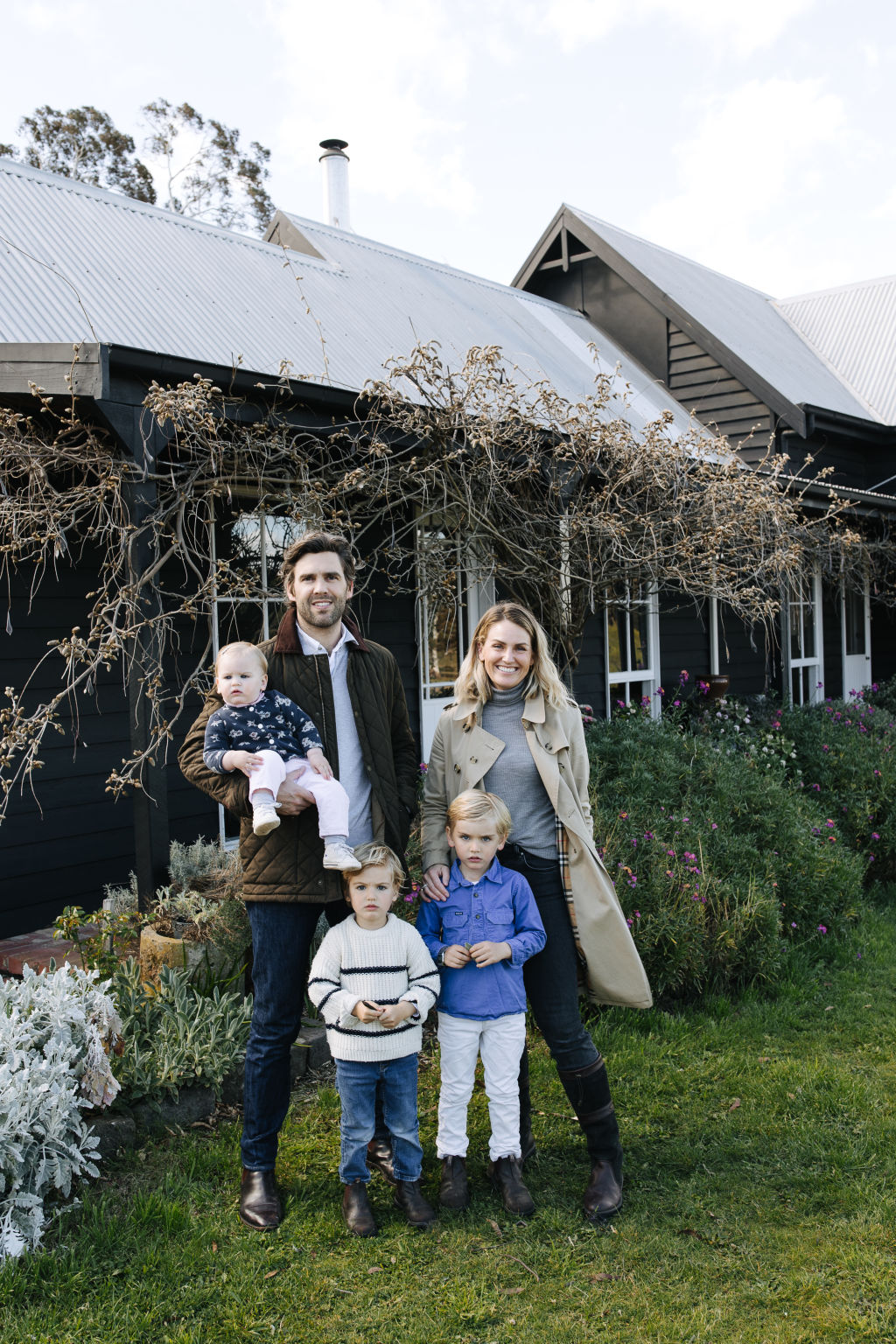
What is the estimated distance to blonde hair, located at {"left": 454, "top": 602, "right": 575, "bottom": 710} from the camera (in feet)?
10.6

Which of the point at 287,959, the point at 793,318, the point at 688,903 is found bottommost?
the point at 688,903

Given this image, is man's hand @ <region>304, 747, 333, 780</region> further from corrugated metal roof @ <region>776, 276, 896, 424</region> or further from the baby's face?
corrugated metal roof @ <region>776, 276, 896, 424</region>

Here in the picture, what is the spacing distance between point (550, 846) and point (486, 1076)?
74 centimetres

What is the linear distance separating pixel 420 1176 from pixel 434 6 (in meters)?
12.6

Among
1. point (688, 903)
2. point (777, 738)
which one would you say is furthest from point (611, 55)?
point (688, 903)

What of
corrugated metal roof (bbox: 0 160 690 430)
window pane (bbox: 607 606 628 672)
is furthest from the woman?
window pane (bbox: 607 606 628 672)

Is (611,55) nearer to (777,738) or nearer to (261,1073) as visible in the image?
(777,738)

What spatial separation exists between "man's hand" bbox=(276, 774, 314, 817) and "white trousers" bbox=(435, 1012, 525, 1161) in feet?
2.73

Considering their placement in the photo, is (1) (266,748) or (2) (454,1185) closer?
(1) (266,748)

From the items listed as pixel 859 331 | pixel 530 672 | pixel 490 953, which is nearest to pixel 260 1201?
pixel 490 953

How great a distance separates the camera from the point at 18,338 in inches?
215

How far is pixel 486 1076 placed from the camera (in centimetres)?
314

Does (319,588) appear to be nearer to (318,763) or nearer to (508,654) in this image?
(318,763)

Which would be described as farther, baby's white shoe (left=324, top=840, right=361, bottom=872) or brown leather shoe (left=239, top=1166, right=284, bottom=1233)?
brown leather shoe (left=239, top=1166, right=284, bottom=1233)
